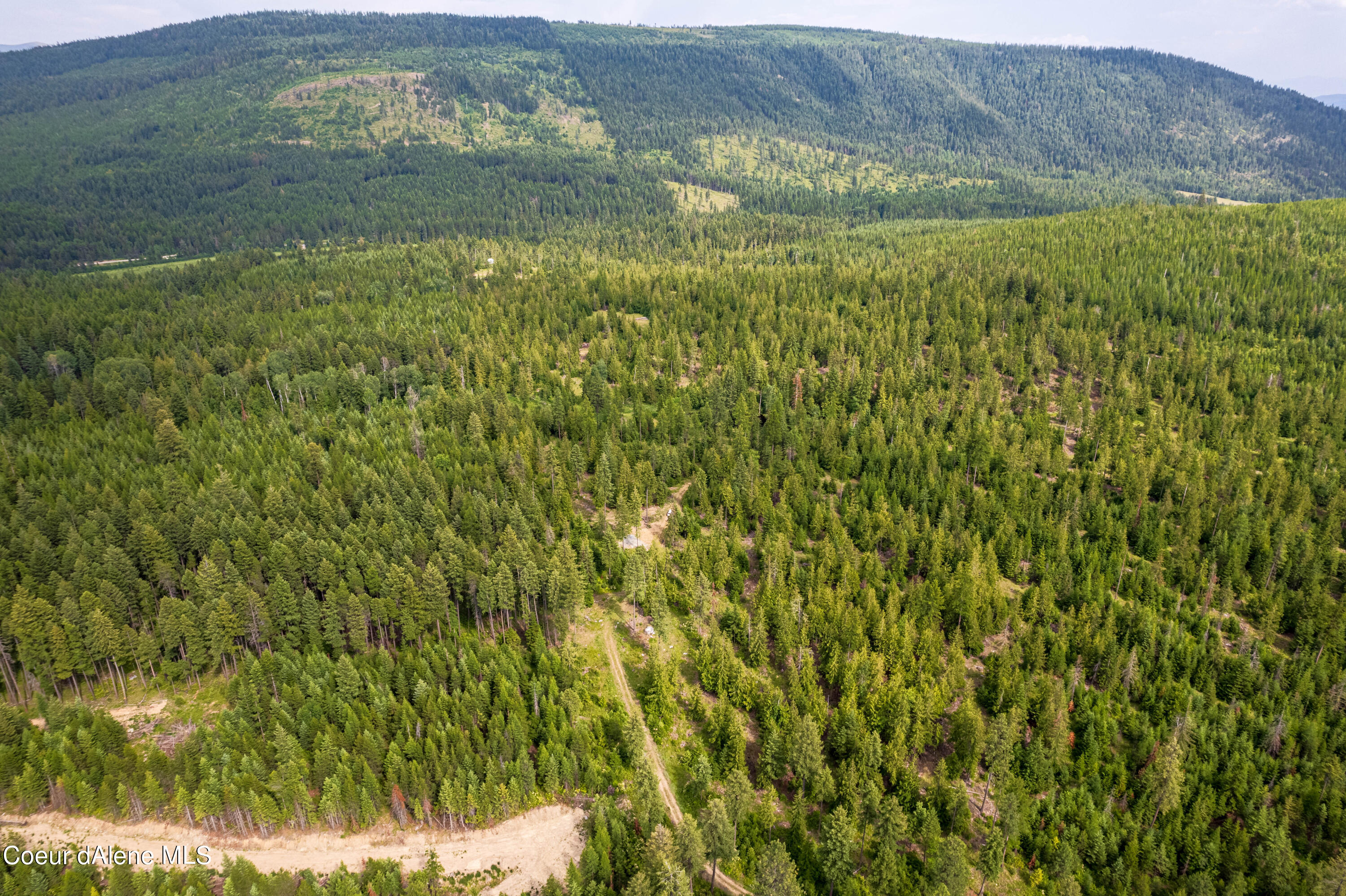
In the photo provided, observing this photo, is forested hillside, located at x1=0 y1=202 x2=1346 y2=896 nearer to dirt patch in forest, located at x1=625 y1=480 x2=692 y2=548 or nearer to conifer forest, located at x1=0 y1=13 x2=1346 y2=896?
conifer forest, located at x1=0 y1=13 x2=1346 y2=896

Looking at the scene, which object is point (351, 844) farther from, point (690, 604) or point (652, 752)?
point (690, 604)

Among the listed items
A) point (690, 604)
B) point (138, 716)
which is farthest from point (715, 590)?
point (138, 716)

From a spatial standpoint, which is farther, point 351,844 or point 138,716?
point 138,716

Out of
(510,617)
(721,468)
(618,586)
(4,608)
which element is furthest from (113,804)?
(721,468)

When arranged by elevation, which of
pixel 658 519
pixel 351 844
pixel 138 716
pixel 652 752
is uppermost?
pixel 658 519

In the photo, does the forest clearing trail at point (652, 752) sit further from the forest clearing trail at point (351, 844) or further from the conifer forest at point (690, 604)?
the forest clearing trail at point (351, 844)

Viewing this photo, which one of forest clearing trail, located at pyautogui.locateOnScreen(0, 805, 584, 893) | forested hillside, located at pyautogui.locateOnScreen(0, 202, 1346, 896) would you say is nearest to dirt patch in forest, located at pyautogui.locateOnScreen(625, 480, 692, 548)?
forested hillside, located at pyautogui.locateOnScreen(0, 202, 1346, 896)
